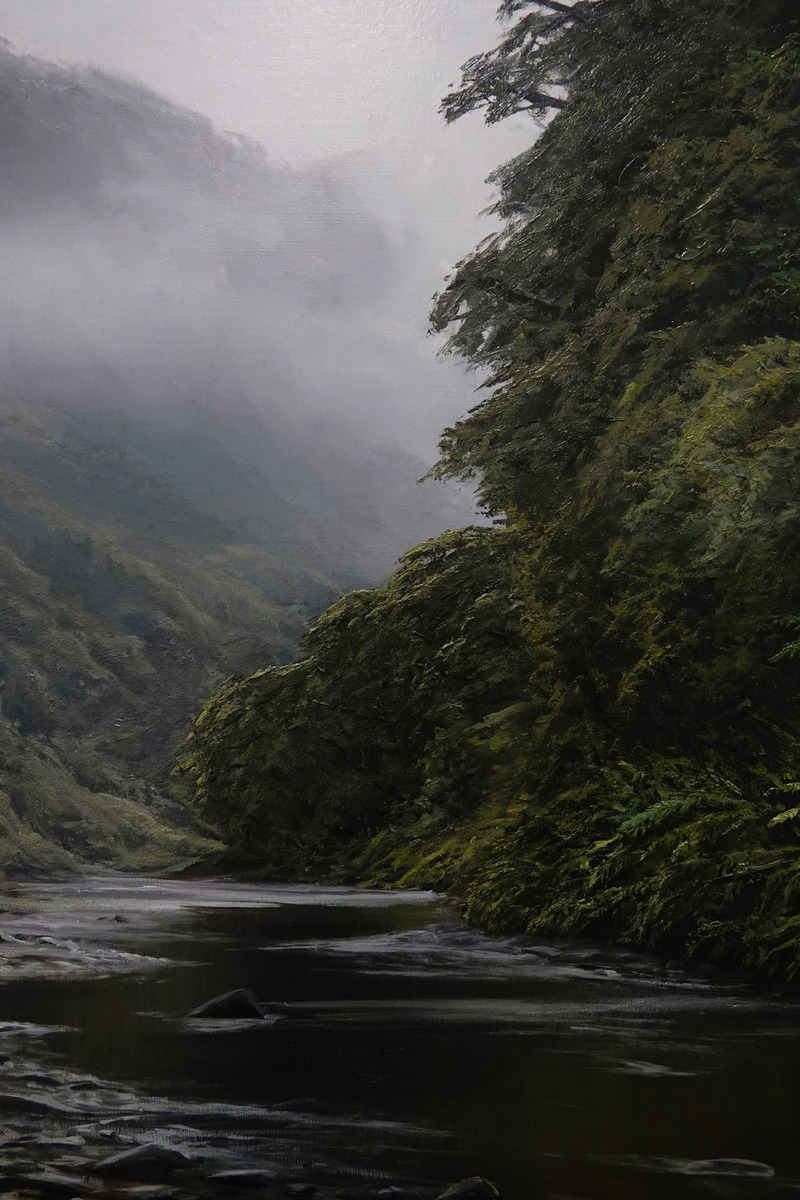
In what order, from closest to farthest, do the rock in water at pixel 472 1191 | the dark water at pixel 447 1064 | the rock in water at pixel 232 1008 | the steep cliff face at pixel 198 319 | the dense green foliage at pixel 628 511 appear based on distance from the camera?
the rock in water at pixel 472 1191 → the dark water at pixel 447 1064 → the rock in water at pixel 232 1008 → the dense green foliage at pixel 628 511 → the steep cliff face at pixel 198 319

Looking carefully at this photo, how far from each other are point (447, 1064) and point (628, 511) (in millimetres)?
2825

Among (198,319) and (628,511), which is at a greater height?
(198,319)

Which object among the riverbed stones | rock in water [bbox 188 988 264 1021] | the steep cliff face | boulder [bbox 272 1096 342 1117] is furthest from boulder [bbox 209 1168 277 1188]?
the steep cliff face

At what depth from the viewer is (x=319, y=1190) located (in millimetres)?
2516

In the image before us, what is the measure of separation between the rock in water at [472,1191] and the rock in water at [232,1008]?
2.21 m

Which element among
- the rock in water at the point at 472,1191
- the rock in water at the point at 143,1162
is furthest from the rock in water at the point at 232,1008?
the rock in water at the point at 472,1191

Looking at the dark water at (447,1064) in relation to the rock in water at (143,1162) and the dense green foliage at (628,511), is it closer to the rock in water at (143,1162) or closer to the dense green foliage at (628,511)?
the rock in water at (143,1162)

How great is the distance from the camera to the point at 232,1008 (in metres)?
4.66

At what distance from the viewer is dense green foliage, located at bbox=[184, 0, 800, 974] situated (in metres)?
5.01

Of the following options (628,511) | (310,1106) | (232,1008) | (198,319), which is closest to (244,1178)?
(310,1106)

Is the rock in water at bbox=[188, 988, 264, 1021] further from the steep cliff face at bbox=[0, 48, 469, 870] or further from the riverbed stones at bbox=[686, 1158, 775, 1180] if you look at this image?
the steep cliff face at bbox=[0, 48, 469, 870]

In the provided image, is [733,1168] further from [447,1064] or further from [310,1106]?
[447,1064]

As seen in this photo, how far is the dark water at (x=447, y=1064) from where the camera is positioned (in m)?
2.70

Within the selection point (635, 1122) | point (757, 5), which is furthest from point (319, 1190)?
point (757, 5)
